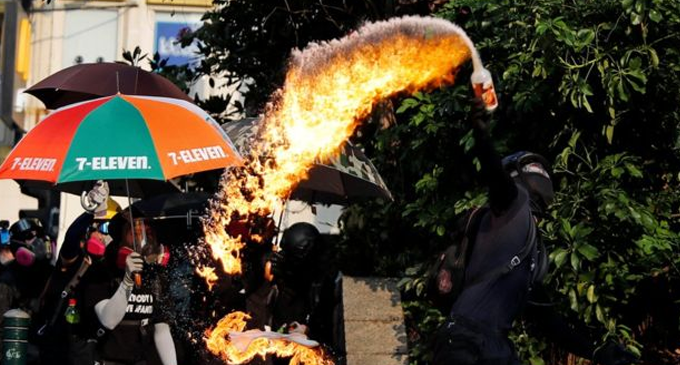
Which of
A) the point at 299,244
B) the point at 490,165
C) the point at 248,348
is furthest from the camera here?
the point at 299,244

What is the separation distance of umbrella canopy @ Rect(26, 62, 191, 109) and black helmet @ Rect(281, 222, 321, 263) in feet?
4.54

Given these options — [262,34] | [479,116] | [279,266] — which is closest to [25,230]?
[262,34]

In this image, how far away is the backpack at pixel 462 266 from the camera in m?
5.59

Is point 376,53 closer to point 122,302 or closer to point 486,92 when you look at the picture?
point 122,302

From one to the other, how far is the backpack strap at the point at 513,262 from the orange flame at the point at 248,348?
327 centimetres

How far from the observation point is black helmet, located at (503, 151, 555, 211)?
19.4ft

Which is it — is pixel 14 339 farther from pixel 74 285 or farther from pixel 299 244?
pixel 299 244

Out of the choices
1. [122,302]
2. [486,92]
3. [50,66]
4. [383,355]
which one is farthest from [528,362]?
[50,66]

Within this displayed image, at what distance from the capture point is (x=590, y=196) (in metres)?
8.46

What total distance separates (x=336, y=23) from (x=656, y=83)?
3.92 m

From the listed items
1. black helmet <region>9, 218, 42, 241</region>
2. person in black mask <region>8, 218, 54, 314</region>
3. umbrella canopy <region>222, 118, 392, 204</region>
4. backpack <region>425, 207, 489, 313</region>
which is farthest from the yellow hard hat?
backpack <region>425, 207, 489, 313</region>

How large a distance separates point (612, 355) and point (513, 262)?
0.96 metres

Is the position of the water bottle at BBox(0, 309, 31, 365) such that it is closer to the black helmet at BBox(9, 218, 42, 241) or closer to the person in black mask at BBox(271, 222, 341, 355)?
the person in black mask at BBox(271, 222, 341, 355)

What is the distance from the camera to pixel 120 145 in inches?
302
